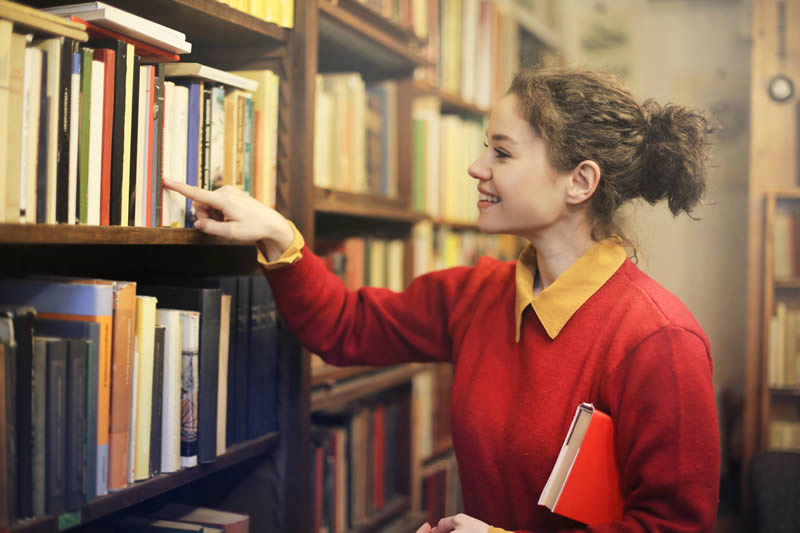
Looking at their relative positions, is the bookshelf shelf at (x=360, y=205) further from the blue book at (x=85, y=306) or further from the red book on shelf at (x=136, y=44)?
the blue book at (x=85, y=306)

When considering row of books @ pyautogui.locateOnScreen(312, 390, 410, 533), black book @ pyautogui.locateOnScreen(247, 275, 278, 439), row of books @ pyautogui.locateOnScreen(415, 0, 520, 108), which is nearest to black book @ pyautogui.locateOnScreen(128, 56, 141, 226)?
black book @ pyautogui.locateOnScreen(247, 275, 278, 439)

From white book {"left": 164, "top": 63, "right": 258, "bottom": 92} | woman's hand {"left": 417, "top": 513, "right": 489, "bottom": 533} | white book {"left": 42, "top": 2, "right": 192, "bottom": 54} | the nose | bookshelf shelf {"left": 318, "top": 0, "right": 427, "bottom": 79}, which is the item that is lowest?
woman's hand {"left": 417, "top": 513, "right": 489, "bottom": 533}

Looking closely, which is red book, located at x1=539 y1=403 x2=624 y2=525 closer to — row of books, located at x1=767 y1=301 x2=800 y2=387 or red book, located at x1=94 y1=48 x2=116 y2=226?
red book, located at x1=94 y1=48 x2=116 y2=226

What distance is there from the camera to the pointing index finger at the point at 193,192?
3.52 feet

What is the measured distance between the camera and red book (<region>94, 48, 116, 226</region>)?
944 mm

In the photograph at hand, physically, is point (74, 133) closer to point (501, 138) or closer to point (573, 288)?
point (501, 138)

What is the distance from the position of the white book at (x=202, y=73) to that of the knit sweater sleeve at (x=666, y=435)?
78cm

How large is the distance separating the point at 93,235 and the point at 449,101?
1744mm

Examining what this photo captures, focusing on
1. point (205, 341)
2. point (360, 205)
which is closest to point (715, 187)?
point (360, 205)

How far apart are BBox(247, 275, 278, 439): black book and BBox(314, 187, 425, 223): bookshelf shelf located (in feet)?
0.73

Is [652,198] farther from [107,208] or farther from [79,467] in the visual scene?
[79,467]

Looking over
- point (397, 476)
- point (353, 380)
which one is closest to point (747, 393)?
point (397, 476)

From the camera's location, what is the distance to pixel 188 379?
1.11m

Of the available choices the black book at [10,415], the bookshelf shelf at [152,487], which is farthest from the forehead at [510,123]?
the black book at [10,415]
